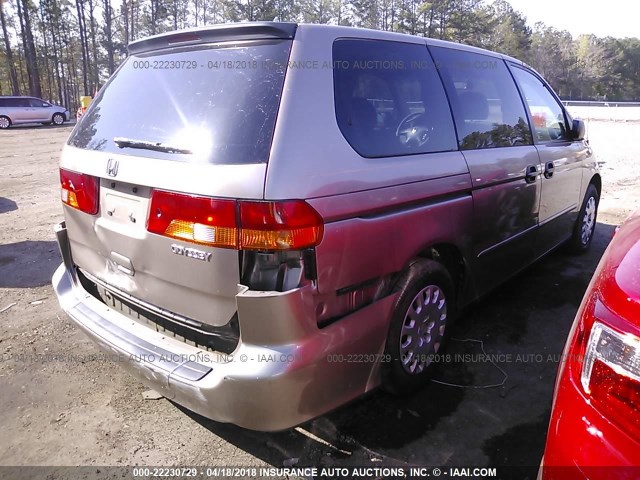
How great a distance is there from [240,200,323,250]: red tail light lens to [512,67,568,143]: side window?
2854 millimetres

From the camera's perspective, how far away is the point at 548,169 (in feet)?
12.6

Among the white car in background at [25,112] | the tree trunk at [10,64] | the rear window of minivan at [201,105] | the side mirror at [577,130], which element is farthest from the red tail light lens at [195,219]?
the tree trunk at [10,64]

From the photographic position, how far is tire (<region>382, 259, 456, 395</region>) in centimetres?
240

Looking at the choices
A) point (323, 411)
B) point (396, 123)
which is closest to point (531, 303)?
point (396, 123)

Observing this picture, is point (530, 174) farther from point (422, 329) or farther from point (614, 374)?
point (614, 374)

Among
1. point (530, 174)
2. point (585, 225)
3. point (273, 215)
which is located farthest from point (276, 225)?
point (585, 225)

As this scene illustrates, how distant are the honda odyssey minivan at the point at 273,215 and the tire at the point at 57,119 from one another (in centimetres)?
2895

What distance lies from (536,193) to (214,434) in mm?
2989

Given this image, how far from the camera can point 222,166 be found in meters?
1.86

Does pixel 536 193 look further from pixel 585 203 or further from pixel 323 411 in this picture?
pixel 323 411

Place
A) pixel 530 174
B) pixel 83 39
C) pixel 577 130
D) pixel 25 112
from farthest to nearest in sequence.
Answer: pixel 83 39 < pixel 25 112 < pixel 577 130 < pixel 530 174

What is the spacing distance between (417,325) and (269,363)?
1.11m

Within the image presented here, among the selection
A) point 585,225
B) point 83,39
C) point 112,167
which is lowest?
point 585,225

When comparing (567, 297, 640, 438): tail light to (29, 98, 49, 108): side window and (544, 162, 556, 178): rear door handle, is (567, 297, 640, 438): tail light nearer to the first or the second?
(544, 162, 556, 178): rear door handle
